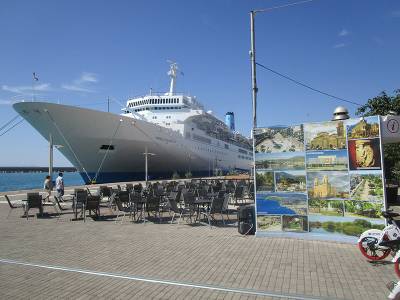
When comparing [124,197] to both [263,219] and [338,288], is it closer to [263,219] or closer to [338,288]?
[263,219]

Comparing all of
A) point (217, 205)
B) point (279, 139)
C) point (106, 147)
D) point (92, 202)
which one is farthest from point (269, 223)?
point (106, 147)

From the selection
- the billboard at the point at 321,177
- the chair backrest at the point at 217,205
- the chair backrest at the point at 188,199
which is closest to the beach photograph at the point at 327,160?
the billboard at the point at 321,177

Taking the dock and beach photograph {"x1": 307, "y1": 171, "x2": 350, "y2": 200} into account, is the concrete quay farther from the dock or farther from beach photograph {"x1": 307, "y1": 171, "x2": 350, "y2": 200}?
beach photograph {"x1": 307, "y1": 171, "x2": 350, "y2": 200}

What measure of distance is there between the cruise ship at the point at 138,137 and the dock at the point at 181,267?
42.9ft

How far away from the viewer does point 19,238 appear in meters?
7.58

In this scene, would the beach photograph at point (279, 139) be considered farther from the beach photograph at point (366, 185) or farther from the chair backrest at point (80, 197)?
the chair backrest at point (80, 197)

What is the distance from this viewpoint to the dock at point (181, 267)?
416 cm

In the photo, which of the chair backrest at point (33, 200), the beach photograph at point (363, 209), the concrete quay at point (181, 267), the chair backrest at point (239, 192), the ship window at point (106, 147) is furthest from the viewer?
the ship window at point (106, 147)

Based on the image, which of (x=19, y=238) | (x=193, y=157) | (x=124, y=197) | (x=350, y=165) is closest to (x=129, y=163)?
(x=193, y=157)

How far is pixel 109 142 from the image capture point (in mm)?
31562

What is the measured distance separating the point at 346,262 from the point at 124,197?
720 cm

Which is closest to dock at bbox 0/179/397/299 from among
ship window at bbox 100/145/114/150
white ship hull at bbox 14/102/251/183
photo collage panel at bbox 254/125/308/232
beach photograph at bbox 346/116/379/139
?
photo collage panel at bbox 254/125/308/232

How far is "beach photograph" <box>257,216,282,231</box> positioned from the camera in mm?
7332

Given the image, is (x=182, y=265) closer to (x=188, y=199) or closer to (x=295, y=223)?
(x=295, y=223)
